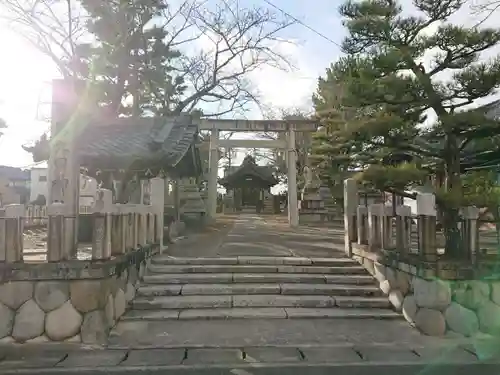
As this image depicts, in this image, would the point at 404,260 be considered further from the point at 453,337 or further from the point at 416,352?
the point at 416,352

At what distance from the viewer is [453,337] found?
5.72 metres

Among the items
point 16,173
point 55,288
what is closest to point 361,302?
point 55,288

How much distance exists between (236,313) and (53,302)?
243 centimetres

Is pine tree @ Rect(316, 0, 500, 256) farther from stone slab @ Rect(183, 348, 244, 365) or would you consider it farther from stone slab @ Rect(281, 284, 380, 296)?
stone slab @ Rect(183, 348, 244, 365)

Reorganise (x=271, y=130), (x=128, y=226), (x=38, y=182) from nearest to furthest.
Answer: (x=128, y=226), (x=271, y=130), (x=38, y=182)

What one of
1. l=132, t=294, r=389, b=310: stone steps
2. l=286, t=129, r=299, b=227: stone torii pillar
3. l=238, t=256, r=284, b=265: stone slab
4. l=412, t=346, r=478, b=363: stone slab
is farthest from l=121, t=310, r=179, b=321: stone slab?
l=286, t=129, r=299, b=227: stone torii pillar

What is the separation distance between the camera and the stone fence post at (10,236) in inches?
220

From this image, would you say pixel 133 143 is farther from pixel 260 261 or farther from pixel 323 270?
pixel 323 270

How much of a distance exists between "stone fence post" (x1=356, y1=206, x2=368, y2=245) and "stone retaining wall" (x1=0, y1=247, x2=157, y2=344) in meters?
4.96

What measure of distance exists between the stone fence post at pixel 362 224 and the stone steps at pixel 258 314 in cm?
208

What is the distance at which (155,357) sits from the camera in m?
4.98

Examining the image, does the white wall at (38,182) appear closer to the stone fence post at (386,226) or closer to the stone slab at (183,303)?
the stone slab at (183,303)

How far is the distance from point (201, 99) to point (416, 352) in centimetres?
1502

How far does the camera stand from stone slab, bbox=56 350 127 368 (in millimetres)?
4770
